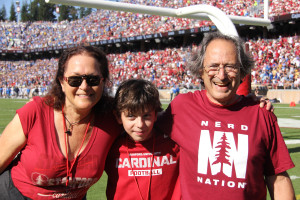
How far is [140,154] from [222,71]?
30.1 inches

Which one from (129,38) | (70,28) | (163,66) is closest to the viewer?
(163,66)

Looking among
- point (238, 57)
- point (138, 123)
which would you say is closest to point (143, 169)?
point (138, 123)

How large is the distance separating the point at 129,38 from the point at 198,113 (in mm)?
31878

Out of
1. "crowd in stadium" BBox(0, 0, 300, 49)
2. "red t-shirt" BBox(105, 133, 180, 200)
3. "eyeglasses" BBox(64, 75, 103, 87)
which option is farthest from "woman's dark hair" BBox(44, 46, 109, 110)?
"crowd in stadium" BBox(0, 0, 300, 49)

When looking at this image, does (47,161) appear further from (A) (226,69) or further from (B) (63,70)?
(A) (226,69)

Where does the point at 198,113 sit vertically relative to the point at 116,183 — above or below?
above

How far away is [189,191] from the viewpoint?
1.88 meters

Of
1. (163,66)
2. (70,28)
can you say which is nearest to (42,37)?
(70,28)

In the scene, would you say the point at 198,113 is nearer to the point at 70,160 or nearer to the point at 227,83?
the point at 227,83

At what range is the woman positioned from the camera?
1.96 meters

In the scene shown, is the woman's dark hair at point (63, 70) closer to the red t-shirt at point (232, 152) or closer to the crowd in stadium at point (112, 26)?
the red t-shirt at point (232, 152)

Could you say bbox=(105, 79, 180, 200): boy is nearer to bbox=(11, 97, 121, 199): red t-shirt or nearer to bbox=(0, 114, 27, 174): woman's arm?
bbox=(11, 97, 121, 199): red t-shirt

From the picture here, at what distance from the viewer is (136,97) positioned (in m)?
2.05

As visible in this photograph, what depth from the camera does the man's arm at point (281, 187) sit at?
1800mm
